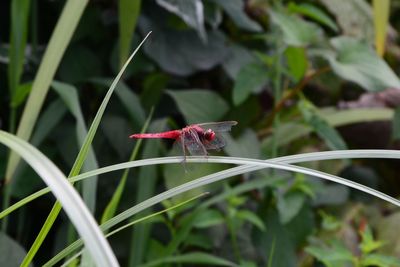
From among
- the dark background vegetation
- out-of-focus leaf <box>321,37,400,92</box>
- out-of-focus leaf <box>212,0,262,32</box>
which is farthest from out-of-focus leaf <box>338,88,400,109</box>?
out-of-focus leaf <box>212,0,262,32</box>

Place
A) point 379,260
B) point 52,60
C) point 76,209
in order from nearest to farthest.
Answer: point 76,209 < point 52,60 < point 379,260

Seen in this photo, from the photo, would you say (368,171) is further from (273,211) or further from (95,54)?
(95,54)

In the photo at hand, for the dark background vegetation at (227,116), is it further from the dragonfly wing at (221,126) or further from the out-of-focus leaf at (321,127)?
the dragonfly wing at (221,126)

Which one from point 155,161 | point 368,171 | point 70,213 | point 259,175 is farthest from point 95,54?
point 70,213

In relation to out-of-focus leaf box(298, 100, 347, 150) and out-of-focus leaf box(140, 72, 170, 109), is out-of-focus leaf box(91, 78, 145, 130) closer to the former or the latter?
out-of-focus leaf box(140, 72, 170, 109)

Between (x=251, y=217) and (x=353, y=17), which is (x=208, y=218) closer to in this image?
(x=251, y=217)

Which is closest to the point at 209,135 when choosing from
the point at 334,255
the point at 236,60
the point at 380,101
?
the point at 334,255

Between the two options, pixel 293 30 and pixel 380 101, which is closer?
pixel 293 30
